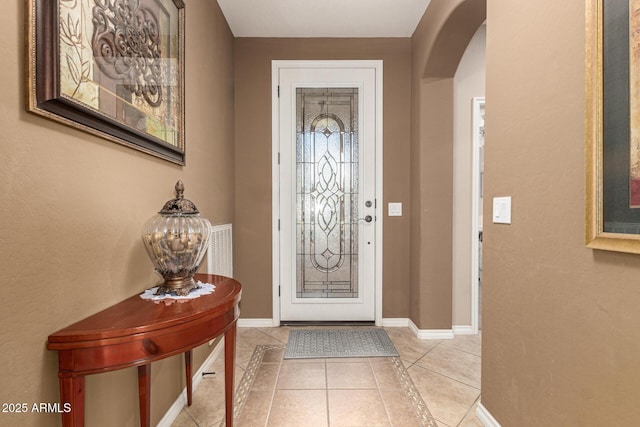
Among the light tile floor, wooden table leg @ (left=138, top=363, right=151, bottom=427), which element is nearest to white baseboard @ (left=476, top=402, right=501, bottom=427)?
the light tile floor

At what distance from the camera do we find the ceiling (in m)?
2.39

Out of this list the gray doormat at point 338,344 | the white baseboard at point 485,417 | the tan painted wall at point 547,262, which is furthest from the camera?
the gray doormat at point 338,344

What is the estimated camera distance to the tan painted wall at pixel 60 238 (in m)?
0.76

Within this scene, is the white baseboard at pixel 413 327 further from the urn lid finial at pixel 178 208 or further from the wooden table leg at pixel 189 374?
the urn lid finial at pixel 178 208

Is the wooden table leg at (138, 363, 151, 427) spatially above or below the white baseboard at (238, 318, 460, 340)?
above

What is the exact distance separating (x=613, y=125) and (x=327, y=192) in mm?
2162

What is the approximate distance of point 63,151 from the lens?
3.02 ft

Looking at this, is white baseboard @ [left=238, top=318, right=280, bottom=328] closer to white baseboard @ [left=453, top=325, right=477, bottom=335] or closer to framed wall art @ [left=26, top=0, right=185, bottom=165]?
white baseboard @ [left=453, top=325, right=477, bottom=335]

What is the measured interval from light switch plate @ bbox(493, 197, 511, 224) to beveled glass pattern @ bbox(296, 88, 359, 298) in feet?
4.90

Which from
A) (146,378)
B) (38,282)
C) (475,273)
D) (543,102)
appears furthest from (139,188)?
(475,273)

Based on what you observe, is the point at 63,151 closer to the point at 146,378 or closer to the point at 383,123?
the point at 146,378

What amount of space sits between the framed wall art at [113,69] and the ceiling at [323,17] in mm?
992

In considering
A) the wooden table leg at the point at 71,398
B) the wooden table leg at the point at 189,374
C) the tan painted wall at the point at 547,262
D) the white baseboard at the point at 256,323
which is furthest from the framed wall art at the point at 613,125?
the white baseboard at the point at 256,323

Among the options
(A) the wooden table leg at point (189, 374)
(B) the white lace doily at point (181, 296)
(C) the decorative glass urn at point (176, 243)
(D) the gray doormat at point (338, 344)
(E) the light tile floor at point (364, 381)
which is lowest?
(E) the light tile floor at point (364, 381)
